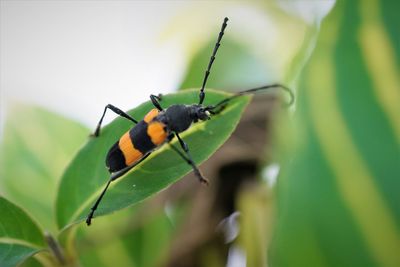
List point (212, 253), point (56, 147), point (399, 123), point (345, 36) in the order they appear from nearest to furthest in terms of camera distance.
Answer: point (399, 123) < point (345, 36) < point (212, 253) < point (56, 147)

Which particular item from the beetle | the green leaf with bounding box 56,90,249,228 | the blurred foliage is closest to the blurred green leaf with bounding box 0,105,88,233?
the beetle

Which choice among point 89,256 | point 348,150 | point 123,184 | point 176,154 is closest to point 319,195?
point 348,150

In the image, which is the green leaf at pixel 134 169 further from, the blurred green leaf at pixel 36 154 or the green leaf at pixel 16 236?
the blurred green leaf at pixel 36 154

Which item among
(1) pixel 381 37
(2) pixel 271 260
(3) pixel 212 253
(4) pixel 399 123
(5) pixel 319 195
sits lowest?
(3) pixel 212 253

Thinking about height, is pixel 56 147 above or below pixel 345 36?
below

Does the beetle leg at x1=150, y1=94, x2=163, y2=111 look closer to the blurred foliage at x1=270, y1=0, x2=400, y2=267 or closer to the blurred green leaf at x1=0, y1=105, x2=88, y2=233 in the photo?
the blurred foliage at x1=270, y1=0, x2=400, y2=267

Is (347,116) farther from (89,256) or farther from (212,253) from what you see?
(89,256)

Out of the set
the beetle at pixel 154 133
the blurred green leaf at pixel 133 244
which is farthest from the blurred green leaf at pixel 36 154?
the beetle at pixel 154 133

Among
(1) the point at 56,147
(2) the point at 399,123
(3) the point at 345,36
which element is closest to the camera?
(2) the point at 399,123
